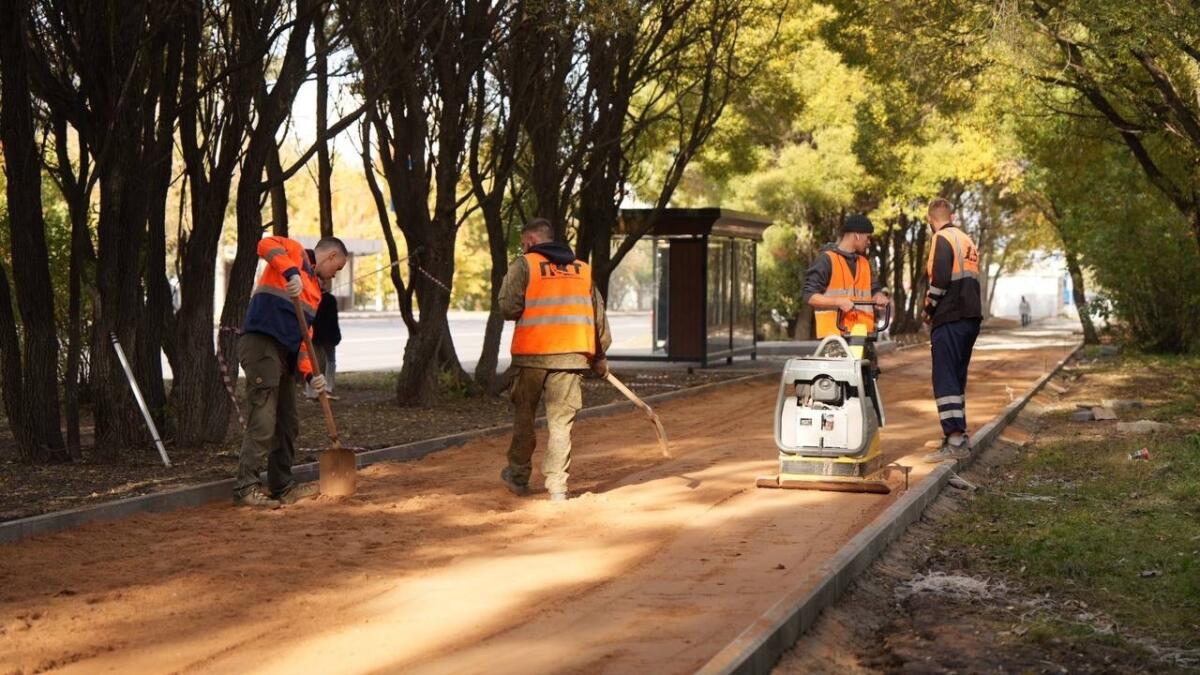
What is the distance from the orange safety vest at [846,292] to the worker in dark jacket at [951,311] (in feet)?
3.31

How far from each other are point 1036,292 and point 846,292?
96375 millimetres

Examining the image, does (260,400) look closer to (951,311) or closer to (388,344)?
(951,311)

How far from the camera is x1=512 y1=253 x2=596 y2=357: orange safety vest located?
10828mm

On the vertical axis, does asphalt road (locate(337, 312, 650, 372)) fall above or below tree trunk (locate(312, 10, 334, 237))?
below

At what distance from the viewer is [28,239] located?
40.0ft

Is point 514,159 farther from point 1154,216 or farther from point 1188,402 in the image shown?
point 1154,216

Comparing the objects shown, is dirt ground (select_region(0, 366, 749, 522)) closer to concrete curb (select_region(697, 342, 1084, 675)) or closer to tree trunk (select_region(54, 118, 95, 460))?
tree trunk (select_region(54, 118, 95, 460))

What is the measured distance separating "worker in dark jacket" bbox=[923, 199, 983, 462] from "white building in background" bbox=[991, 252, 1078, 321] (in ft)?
294

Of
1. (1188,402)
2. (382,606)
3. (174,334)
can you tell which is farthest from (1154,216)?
(382,606)

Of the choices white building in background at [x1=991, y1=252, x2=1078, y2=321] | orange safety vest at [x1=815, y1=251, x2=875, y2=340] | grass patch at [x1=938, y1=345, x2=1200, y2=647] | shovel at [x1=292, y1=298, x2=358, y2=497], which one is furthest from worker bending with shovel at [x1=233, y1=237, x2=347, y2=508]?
white building in background at [x1=991, y1=252, x2=1078, y2=321]

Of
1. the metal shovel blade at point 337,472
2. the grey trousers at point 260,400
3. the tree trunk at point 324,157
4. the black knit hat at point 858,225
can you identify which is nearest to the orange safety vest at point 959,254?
the black knit hat at point 858,225

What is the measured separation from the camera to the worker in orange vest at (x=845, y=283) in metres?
11.9

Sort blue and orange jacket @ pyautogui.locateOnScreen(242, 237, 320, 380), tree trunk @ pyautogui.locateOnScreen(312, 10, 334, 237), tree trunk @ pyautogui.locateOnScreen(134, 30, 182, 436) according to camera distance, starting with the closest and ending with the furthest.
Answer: blue and orange jacket @ pyautogui.locateOnScreen(242, 237, 320, 380)
tree trunk @ pyautogui.locateOnScreen(134, 30, 182, 436)
tree trunk @ pyautogui.locateOnScreen(312, 10, 334, 237)

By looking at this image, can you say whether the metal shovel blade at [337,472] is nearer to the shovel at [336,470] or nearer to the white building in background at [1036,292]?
the shovel at [336,470]
